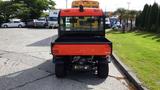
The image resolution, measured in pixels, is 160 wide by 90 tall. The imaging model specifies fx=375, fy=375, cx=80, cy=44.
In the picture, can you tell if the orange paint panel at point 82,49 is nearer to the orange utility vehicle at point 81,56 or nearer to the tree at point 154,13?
the orange utility vehicle at point 81,56

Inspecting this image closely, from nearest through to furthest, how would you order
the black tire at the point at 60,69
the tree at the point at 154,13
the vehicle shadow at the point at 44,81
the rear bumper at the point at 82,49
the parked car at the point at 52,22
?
the vehicle shadow at the point at 44,81 < the rear bumper at the point at 82,49 < the black tire at the point at 60,69 < the tree at the point at 154,13 < the parked car at the point at 52,22

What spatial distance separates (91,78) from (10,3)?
62.1 metres

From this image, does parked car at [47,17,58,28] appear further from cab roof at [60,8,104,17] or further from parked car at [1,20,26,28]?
cab roof at [60,8,104,17]

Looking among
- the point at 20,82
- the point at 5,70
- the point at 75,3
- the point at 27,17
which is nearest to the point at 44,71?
the point at 5,70

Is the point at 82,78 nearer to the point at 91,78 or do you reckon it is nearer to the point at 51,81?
the point at 91,78

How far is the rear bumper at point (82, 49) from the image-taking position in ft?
35.9

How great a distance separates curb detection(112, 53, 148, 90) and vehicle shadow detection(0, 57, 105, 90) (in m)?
0.88

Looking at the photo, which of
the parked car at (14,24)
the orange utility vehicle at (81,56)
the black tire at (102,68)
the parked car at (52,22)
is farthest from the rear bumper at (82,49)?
the parked car at (14,24)

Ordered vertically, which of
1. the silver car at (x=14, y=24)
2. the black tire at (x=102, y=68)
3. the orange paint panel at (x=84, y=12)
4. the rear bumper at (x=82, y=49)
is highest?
the orange paint panel at (x=84, y=12)

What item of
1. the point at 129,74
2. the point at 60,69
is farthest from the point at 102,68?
the point at 60,69

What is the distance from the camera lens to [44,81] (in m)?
10.9

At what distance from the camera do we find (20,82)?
1066 cm

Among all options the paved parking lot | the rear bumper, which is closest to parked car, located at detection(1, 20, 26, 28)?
the paved parking lot

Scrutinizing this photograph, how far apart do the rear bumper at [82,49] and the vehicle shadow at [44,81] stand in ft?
2.64
